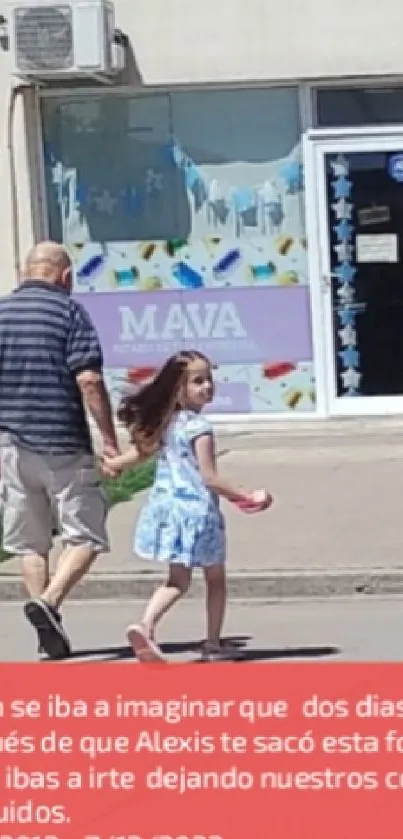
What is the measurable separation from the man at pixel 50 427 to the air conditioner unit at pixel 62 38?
240 inches

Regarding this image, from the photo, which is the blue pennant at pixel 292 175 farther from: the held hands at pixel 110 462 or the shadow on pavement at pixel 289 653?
the held hands at pixel 110 462

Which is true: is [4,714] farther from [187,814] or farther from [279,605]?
[279,605]

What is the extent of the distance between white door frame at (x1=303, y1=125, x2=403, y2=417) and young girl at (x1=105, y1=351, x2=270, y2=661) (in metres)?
6.83

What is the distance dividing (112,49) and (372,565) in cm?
581

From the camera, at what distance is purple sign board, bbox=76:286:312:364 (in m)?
14.2

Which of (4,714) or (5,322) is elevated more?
Result: (5,322)

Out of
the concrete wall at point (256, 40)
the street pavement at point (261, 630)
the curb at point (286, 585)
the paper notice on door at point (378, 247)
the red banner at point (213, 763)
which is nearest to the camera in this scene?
the red banner at point (213, 763)

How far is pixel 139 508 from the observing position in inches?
450

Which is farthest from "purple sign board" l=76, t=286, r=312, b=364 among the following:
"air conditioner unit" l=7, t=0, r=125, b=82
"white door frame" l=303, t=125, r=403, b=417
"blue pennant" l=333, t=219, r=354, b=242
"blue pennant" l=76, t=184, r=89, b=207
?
"air conditioner unit" l=7, t=0, r=125, b=82

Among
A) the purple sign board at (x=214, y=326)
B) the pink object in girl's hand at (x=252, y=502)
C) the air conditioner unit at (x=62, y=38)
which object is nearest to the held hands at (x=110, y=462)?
the pink object in girl's hand at (x=252, y=502)

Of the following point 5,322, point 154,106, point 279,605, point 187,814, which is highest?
point 154,106

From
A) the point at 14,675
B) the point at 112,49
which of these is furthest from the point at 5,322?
the point at 112,49

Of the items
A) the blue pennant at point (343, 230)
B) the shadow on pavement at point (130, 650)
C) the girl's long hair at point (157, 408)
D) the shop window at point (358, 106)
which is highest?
the shop window at point (358, 106)

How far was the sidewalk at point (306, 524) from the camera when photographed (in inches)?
364
